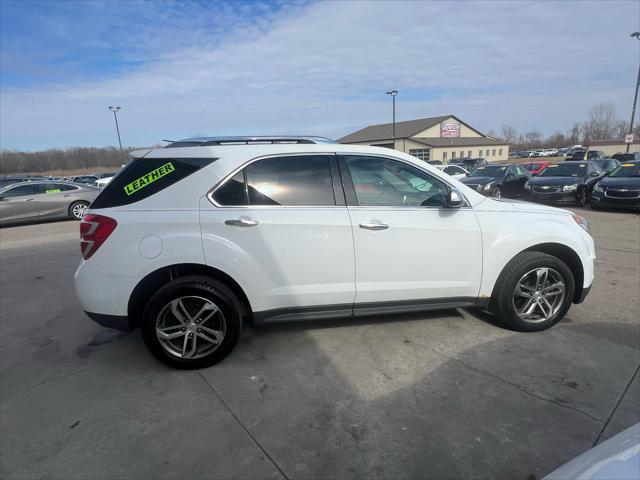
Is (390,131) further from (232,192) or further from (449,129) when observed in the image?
(232,192)

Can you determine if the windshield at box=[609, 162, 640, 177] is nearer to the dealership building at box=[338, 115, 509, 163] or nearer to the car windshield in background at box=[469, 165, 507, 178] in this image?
the car windshield in background at box=[469, 165, 507, 178]

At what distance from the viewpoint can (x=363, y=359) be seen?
331cm

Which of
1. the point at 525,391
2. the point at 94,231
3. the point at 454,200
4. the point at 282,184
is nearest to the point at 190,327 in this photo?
the point at 94,231

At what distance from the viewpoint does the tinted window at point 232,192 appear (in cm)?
310

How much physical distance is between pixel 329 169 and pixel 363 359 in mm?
1674

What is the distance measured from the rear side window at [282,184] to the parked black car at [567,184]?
12496 millimetres

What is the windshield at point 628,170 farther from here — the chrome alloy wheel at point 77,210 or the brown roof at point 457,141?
the brown roof at point 457,141

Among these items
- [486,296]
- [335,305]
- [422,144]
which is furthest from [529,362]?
[422,144]

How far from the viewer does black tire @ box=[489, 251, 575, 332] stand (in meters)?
3.56

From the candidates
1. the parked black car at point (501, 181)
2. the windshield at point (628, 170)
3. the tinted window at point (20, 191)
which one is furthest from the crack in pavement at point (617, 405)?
the tinted window at point (20, 191)

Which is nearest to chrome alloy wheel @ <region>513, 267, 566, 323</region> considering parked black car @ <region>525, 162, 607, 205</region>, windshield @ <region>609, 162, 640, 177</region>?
parked black car @ <region>525, 162, 607, 205</region>

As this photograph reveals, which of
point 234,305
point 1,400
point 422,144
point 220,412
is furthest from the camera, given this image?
point 422,144

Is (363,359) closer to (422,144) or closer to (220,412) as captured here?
(220,412)

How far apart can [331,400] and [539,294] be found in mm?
2282
